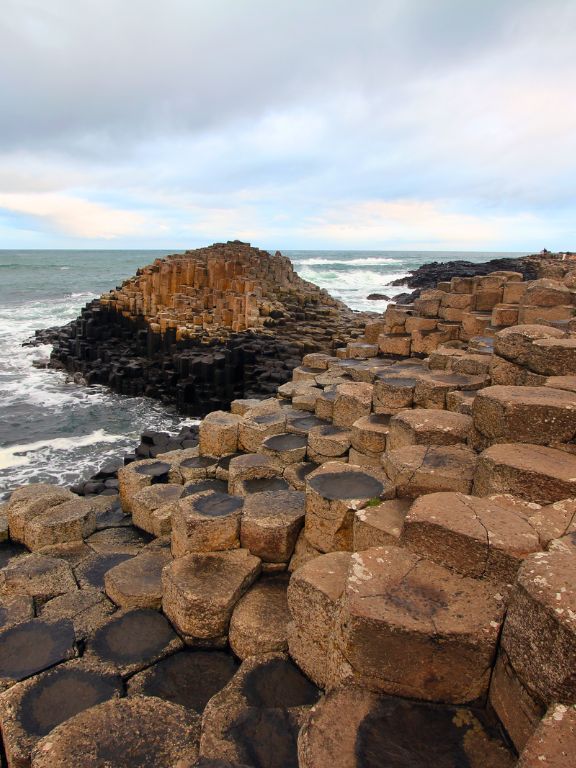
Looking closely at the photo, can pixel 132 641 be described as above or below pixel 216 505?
below

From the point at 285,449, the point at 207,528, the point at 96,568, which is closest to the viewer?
the point at 207,528

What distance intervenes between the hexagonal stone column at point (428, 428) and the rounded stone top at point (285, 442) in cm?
163

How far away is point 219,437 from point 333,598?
14.5 feet

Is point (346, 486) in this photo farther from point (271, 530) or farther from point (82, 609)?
point (82, 609)

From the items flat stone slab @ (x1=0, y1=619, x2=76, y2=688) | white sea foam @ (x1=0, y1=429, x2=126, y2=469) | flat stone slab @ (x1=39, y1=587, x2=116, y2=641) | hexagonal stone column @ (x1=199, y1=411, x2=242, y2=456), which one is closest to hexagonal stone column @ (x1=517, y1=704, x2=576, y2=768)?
flat stone slab @ (x1=0, y1=619, x2=76, y2=688)

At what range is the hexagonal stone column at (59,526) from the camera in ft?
19.7

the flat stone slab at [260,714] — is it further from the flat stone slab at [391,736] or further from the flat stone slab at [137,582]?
the flat stone slab at [137,582]

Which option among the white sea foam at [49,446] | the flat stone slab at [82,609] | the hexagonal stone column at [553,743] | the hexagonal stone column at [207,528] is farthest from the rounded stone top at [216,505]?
the white sea foam at [49,446]

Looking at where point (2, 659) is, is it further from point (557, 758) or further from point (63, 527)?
point (557, 758)

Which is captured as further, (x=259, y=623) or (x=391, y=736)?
(x=259, y=623)

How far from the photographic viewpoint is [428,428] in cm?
503

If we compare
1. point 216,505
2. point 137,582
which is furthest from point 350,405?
point 137,582

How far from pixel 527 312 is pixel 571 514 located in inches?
286

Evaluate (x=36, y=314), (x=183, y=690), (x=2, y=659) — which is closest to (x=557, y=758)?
(x=183, y=690)
